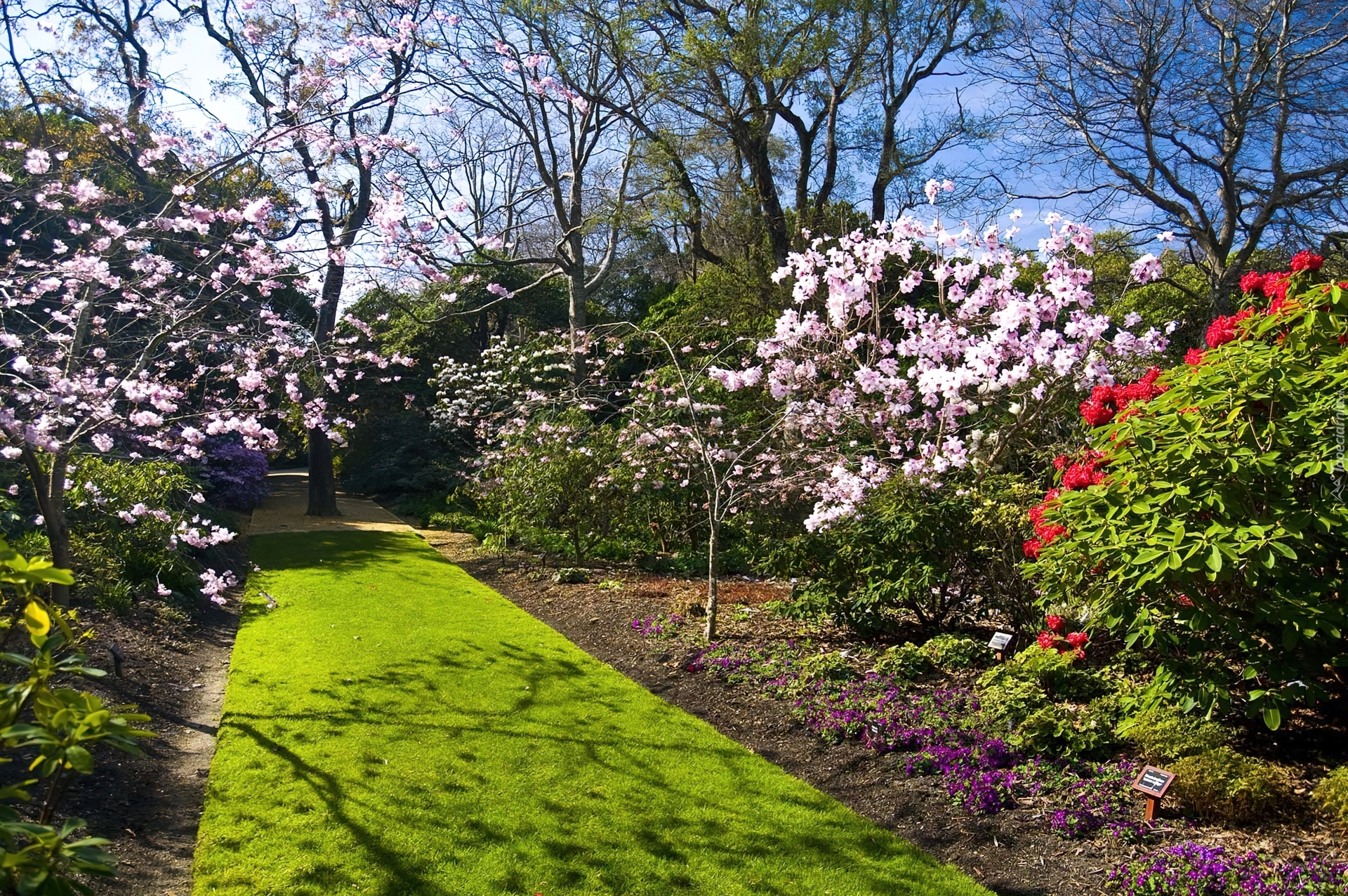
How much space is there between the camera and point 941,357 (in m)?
6.73

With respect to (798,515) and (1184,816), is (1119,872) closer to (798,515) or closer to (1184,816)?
(1184,816)

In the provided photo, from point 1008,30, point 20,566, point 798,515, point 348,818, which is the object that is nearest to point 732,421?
point 798,515

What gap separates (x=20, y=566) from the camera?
1.39 metres

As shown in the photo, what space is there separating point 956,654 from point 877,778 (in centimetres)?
141

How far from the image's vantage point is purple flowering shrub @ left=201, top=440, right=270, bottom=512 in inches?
602

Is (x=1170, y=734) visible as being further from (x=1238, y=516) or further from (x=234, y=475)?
(x=234, y=475)

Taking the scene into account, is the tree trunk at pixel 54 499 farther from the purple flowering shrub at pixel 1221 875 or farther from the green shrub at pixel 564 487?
the purple flowering shrub at pixel 1221 875

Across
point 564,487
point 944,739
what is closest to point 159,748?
point 944,739

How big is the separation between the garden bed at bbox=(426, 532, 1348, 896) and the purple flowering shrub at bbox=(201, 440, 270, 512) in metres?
10.3

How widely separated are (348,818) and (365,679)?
2.10 m

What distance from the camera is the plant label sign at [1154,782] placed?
11.2 feet

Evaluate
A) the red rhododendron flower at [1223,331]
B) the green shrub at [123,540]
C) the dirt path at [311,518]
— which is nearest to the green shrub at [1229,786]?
the red rhododendron flower at [1223,331]

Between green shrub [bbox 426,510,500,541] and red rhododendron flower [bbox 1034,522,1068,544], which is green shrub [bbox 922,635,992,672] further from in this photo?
green shrub [bbox 426,510,500,541]

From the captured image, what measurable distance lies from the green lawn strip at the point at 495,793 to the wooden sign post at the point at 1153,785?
857mm
